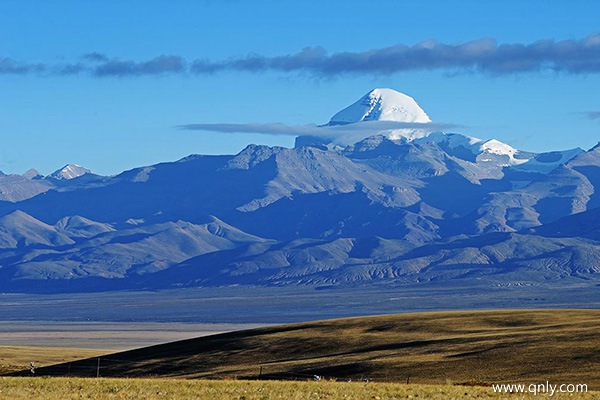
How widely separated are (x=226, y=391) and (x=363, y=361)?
1163 inches

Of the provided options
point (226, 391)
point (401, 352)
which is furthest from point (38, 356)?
point (226, 391)

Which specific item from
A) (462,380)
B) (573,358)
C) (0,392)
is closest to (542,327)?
(573,358)

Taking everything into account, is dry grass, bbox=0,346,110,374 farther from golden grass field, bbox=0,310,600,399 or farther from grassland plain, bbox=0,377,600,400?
grassland plain, bbox=0,377,600,400

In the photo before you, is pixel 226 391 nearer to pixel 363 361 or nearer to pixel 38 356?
pixel 363 361

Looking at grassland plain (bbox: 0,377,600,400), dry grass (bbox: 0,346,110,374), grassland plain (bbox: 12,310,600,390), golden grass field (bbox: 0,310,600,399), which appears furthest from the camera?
dry grass (bbox: 0,346,110,374)

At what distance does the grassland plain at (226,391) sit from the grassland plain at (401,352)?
928cm

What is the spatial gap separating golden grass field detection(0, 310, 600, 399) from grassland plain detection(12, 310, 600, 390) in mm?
95

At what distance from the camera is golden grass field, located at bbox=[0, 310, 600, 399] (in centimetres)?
4734

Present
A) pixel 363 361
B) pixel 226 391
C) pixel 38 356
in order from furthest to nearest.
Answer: pixel 38 356
pixel 363 361
pixel 226 391

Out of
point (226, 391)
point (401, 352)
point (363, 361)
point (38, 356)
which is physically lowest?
point (38, 356)

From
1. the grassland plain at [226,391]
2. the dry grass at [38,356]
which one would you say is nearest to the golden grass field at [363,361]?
the grassland plain at [226,391]

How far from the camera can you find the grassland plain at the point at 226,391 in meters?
43.5

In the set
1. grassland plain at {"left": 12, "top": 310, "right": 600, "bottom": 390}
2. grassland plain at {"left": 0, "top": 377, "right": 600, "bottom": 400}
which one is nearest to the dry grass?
grassland plain at {"left": 12, "top": 310, "right": 600, "bottom": 390}

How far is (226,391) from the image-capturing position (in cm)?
4616
